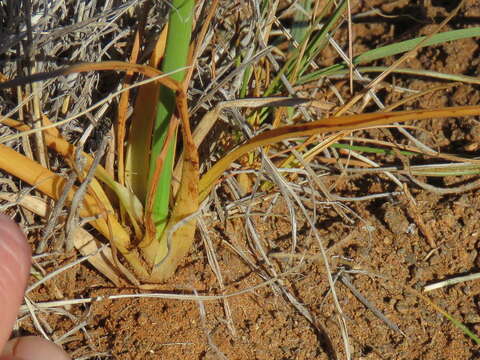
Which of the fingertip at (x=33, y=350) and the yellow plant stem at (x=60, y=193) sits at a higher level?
the yellow plant stem at (x=60, y=193)

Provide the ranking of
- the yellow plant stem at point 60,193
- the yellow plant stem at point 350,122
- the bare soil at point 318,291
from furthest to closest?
the bare soil at point 318,291, the yellow plant stem at point 60,193, the yellow plant stem at point 350,122

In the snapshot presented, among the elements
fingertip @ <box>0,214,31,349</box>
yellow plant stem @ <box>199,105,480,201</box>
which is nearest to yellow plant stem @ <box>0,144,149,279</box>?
fingertip @ <box>0,214,31,349</box>

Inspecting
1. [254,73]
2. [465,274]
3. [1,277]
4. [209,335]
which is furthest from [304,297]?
[1,277]

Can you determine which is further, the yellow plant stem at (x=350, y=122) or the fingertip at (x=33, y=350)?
the fingertip at (x=33, y=350)

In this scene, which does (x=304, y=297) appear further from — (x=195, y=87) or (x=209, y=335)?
(x=195, y=87)

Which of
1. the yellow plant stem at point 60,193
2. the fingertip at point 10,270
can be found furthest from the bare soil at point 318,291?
the fingertip at point 10,270

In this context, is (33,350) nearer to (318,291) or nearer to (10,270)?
(10,270)

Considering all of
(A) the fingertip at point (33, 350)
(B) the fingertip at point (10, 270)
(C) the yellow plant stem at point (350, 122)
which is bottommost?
(A) the fingertip at point (33, 350)

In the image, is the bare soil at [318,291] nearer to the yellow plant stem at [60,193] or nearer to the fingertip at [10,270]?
the yellow plant stem at [60,193]

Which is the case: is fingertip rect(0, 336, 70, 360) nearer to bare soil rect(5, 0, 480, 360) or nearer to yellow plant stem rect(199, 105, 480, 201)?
bare soil rect(5, 0, 480, 360)

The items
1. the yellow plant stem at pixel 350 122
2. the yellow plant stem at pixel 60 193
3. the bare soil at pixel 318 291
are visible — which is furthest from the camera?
the bare soil at pixel 318 291

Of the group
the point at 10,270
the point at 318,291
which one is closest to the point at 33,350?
the point at 10,270
